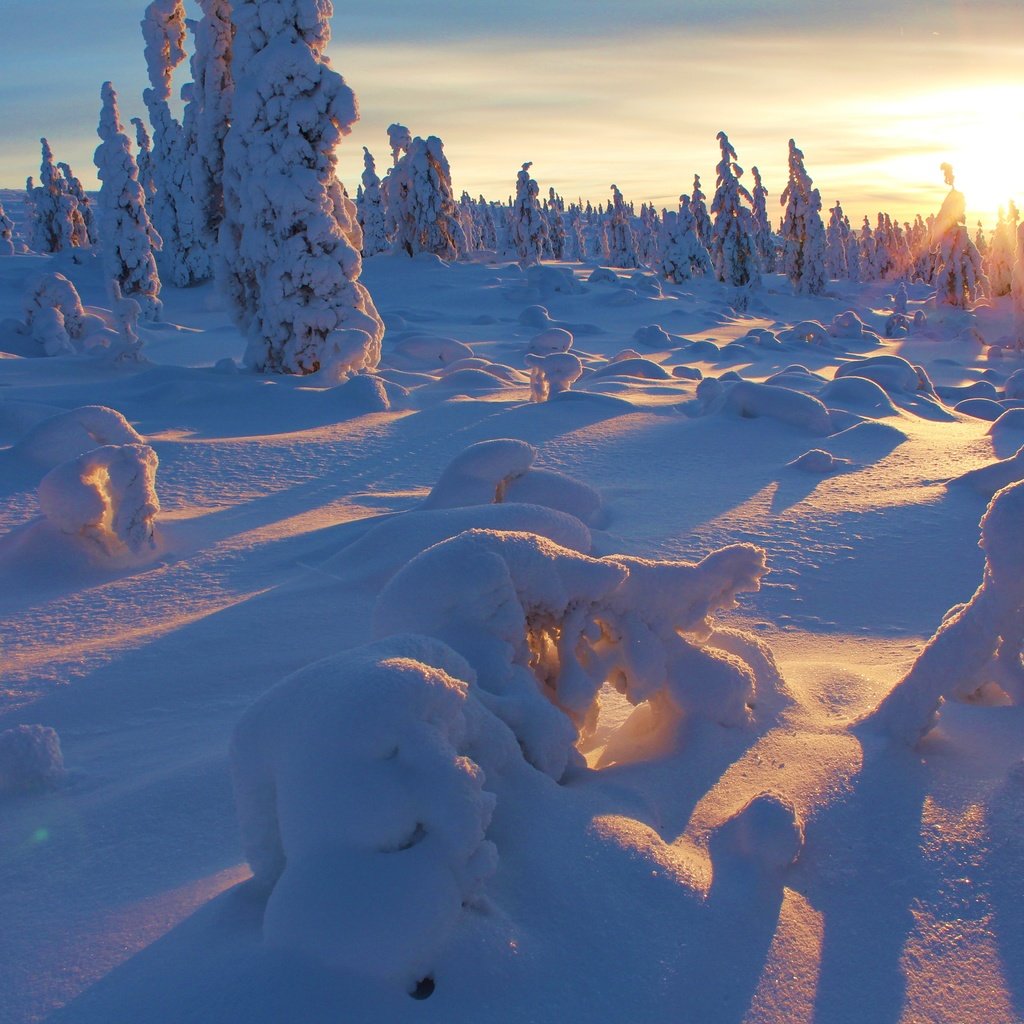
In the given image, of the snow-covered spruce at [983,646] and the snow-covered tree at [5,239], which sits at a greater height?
the snow-covered tree at [5,239]

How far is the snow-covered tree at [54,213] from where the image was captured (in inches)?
1572

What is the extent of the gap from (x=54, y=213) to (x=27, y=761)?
148ft

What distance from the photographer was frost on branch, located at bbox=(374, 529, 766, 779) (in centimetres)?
257

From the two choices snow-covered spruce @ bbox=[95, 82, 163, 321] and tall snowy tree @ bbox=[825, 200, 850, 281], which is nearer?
snow-covered spruce @ bbox=[95, 82, 163, 321]

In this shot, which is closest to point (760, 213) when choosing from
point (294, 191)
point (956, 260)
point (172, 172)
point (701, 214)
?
point (701, 214)

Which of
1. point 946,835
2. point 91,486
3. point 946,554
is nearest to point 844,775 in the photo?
point 946,835

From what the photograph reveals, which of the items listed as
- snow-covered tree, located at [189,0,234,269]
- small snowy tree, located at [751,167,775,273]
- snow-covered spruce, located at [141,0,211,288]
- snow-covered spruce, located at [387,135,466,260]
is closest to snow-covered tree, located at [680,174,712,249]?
small snowy tree, located at [751,167,775,273]

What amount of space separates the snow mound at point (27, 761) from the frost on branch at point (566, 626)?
1293 mm

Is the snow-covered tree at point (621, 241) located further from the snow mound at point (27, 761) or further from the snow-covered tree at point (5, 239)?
the snow mound at point (27, 761)

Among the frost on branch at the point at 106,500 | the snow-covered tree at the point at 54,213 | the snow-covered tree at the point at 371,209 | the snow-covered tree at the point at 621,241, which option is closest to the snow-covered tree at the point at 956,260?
the snow-covered tree at the point at 621,241

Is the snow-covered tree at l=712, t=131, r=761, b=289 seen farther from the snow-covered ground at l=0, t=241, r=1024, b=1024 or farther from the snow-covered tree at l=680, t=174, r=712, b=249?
the snow-covered ground at l=0, t=241, r=1024, b=1024

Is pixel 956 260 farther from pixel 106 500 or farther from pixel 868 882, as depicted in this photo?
pixel 868 882

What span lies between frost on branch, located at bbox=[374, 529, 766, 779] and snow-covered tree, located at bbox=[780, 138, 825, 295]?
43926 mm

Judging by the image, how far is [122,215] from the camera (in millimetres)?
23047
